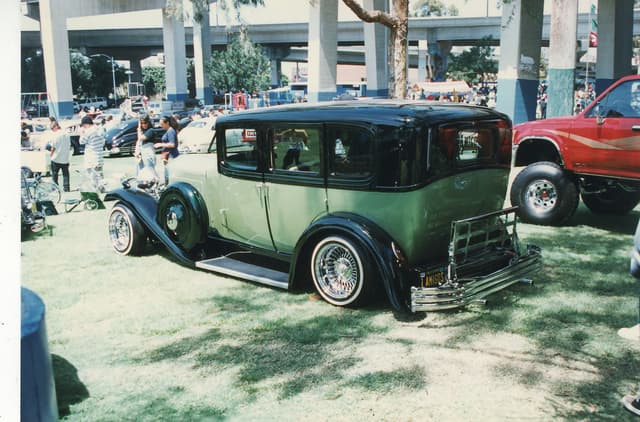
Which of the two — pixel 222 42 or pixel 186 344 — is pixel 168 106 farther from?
pixel 186 344

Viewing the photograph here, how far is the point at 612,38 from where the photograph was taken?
82.8ft

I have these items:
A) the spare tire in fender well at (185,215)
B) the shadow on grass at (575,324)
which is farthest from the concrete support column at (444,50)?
the spare tire in fender well at (185,215)

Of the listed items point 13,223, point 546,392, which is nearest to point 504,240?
point 546,392

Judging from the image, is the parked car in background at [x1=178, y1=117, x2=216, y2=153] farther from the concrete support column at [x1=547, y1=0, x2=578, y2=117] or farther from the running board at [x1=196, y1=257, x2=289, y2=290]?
the running board at [x1=196, y1=257, x2=289, y2=290]

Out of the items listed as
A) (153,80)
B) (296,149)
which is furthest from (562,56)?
(153,80)

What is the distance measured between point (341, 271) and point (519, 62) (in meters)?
15.8

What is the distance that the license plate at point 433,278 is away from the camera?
525 centimetres

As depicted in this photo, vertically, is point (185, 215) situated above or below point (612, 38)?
below

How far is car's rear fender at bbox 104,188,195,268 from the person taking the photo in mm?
6848

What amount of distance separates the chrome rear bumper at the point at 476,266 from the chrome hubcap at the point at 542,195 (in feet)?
8.45

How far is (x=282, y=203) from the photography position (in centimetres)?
609

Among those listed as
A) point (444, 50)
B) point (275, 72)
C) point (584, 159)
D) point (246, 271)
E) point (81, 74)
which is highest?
point (444, 50)

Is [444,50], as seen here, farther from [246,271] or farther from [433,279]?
[433,279]

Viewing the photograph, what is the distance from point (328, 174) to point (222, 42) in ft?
224
